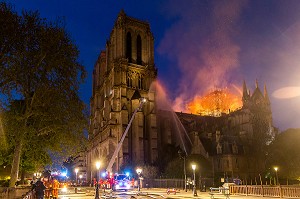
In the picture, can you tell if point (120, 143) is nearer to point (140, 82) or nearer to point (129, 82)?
point (129, 82)

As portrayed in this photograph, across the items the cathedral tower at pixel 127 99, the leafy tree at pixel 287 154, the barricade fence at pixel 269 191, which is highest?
the cathedral tower at pixel 127 99

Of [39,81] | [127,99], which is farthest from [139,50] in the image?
[39,81]

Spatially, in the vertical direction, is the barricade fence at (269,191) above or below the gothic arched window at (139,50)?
below

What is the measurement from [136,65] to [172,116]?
17.8 meters

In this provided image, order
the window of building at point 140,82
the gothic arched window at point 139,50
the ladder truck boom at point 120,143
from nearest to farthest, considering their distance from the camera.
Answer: the ladder truck boom at point 120,143
the window of building at point 140,82
the gothic arched window at point 139,50

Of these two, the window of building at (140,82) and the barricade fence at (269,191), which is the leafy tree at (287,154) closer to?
the barricade fence at (269,191)

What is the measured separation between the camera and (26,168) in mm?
40125

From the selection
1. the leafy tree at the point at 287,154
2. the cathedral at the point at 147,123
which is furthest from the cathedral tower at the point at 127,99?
the leafy tree at the point at 287,154

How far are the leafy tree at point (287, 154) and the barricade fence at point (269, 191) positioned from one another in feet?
91.0

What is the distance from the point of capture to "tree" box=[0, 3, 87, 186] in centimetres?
2159

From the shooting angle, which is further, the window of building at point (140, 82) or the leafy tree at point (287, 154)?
the window of building at point (140, 82)

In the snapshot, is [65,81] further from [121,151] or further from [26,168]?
[121,151]

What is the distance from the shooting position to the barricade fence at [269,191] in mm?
24969

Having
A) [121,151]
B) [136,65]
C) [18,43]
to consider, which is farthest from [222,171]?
[18,43]
